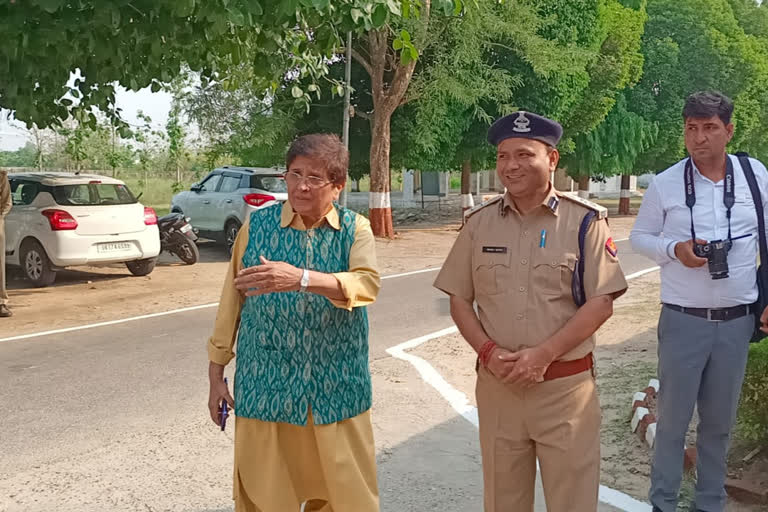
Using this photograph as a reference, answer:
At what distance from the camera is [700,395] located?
406cm

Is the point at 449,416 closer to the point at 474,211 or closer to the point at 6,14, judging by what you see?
the point at 474,211

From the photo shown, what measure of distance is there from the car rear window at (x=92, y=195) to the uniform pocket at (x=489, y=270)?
1114 centimetres

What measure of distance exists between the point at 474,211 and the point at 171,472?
2769 millimetres

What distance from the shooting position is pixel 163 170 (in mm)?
46344

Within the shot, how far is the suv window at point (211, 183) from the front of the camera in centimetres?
1866

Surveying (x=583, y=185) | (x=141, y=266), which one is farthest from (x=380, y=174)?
Answer: (x=583, y=185)

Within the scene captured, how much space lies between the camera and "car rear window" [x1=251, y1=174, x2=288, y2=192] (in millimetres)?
17453

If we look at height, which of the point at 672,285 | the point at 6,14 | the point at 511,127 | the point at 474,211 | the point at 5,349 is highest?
the point at 6,14

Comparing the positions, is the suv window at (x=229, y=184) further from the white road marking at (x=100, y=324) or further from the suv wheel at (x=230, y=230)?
the white road marking at (x=100, y=324)

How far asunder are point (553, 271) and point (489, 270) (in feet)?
0.80

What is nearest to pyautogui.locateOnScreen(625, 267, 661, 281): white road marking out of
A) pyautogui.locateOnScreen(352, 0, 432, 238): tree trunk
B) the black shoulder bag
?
pyautogui.locateOnScreen(352, 0, 432, 238): tree trunk

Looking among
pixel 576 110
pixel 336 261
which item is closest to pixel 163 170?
A: pixel 576 110

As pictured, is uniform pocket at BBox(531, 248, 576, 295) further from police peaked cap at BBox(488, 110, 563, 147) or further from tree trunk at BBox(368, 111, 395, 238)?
tree trunk at BBox(368, 111, 395, 238)

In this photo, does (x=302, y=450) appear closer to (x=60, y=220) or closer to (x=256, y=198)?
(x=60, y=220)
